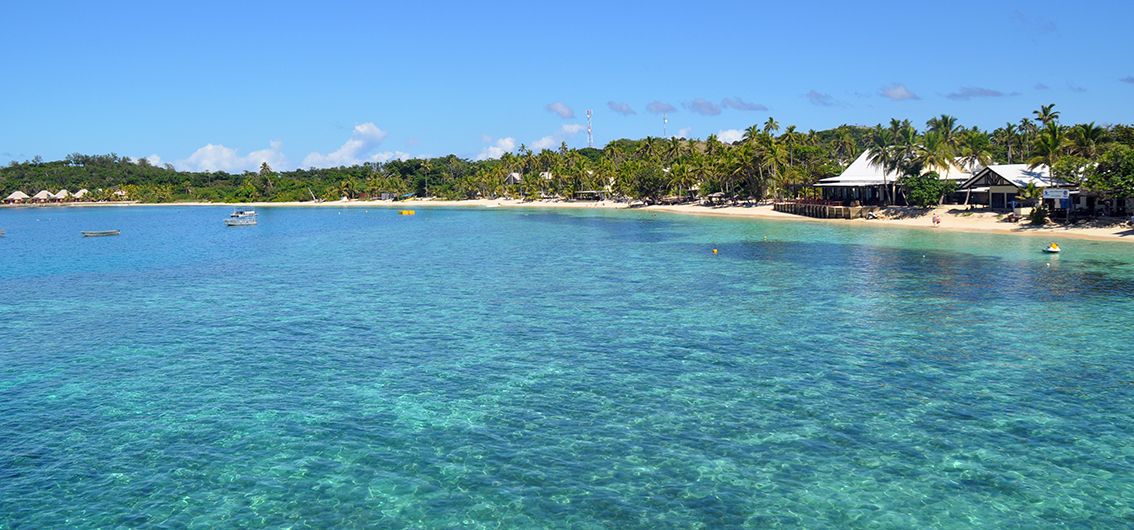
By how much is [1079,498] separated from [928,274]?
32.7 meters

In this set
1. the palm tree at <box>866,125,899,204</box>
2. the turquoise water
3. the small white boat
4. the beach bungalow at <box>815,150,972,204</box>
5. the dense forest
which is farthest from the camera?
the small white boat

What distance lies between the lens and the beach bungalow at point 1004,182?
76.9m

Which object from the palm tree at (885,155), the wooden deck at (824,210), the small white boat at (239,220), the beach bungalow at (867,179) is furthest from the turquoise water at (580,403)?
the small white boat at (239,220)

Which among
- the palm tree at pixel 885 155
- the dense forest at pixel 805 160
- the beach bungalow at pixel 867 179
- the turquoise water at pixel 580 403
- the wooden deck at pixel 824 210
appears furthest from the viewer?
the wooden deck at pixel 824 210

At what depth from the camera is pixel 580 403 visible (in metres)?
20.8

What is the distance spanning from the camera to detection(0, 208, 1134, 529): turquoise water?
1495 cm

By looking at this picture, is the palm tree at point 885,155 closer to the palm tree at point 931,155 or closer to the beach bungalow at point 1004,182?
the palm tree at point 931,155

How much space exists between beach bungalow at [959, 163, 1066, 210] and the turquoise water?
35725 millimetres

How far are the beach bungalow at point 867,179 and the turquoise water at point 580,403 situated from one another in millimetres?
46333

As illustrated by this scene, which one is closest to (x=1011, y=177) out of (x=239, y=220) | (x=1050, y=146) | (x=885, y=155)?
(x=1050, y=146)

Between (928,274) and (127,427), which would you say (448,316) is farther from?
(928,274)

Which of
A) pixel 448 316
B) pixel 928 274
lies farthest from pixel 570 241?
pixel 448 316

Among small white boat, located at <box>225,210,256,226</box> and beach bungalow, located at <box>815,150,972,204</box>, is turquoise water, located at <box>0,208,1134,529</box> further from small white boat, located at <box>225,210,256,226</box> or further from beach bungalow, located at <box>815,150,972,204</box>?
small white boat, located at <box>225,210,256,226</box>

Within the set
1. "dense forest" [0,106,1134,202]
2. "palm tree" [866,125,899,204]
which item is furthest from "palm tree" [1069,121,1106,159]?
"palm tree" [866,125,899,204]
